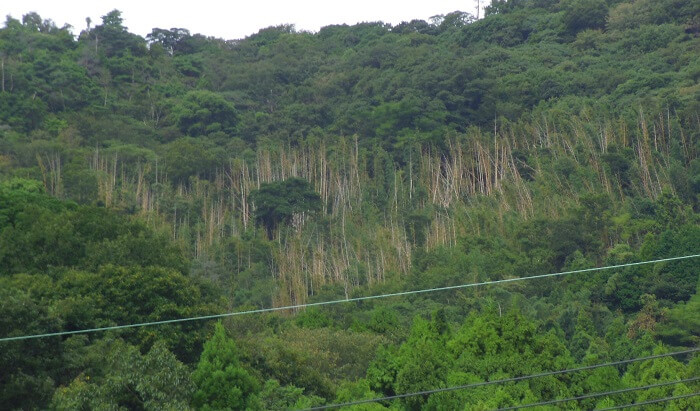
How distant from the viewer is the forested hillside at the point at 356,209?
69.2 ft

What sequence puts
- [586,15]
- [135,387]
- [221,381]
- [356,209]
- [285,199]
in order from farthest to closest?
1. [586,15]
2. [285,199]
3. [356,209]
4. [221,381]
5. [135,387]

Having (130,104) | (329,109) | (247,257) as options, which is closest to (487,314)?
(247,257)

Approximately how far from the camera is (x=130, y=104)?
192 feet

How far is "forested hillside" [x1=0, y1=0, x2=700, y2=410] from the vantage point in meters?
21.1

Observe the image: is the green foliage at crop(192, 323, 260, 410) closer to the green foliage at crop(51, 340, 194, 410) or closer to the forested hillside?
the forested hillside

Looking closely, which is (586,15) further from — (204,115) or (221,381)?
(221,381)

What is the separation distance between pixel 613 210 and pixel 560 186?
279 cm

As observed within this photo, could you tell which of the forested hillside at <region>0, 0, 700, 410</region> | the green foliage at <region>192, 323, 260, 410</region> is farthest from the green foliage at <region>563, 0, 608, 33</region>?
the green foliage at <region>192, 323, 260, 410</region>

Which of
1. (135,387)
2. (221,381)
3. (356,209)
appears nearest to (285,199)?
(356,209)

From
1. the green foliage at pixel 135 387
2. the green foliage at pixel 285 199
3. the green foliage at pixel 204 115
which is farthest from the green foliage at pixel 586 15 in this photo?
the green foliage at pixel 135 387

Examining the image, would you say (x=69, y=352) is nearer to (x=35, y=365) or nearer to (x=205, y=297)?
(x=35, y=365)

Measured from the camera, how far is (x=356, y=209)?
4369 cm

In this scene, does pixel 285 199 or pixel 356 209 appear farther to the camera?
pixel 285 199

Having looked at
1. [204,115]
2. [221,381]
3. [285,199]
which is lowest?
[221,381]
